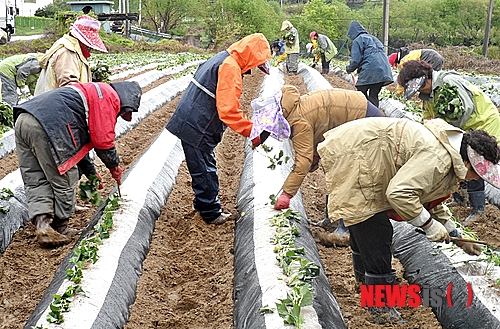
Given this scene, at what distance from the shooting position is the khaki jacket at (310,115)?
158 inches

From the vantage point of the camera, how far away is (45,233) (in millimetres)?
4629

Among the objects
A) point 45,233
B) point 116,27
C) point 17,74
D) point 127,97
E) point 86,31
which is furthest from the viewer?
point 116,27

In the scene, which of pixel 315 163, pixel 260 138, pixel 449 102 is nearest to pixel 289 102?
pixel 260 138

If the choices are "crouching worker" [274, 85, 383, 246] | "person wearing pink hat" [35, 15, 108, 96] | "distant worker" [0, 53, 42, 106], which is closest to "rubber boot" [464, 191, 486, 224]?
"crouching worker" [274, 85, 383, 246]

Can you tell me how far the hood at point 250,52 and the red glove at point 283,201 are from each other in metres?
1.05

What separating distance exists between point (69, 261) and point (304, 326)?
1.77 meters

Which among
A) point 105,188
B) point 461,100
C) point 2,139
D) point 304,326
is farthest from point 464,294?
point 2,139

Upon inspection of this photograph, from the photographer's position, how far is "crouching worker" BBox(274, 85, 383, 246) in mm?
4008

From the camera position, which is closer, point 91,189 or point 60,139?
point 60,139

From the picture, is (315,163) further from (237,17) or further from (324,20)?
(324,20)

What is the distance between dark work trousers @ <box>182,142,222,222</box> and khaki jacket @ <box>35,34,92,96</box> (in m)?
1.33

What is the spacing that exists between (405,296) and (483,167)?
4.24 ft

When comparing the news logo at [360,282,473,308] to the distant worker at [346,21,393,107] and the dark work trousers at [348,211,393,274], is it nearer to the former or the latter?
the dark work trousers at [348,211,393,274]

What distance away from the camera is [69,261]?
12.8 feet
